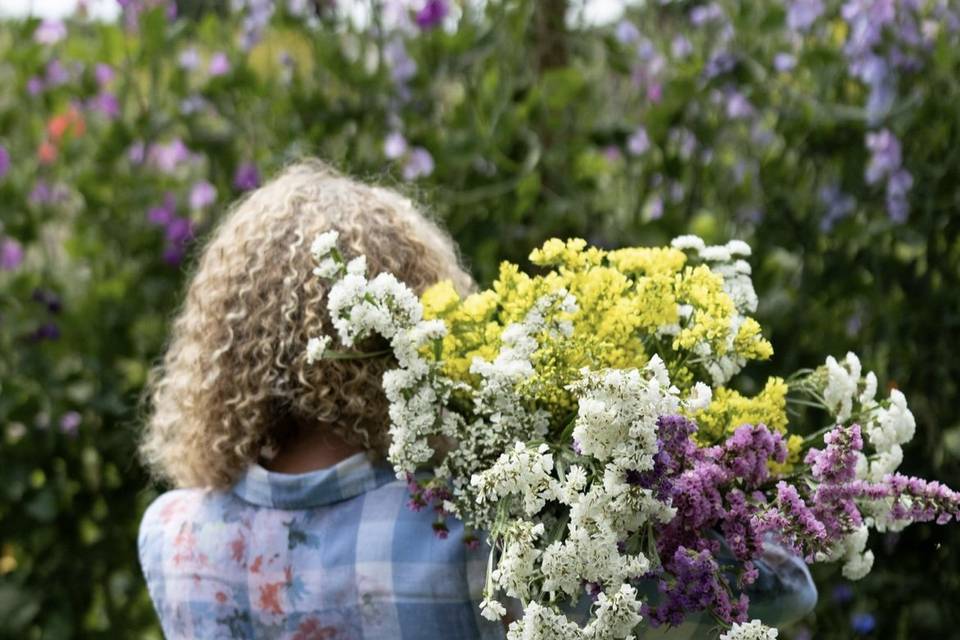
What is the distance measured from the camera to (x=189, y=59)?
115 inches

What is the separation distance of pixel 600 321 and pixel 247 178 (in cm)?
167

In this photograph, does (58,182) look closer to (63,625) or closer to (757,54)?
(63,625)

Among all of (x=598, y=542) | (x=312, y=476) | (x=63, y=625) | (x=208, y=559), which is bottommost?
(x=63, y=625)

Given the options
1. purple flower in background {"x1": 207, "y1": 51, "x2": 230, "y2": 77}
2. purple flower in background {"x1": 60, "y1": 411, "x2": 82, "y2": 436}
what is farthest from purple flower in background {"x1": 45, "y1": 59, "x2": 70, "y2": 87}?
purple flower in background {"x1": 60, "y1": 411, "x2": 82, "y2": 436}

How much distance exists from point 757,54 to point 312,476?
1602mm

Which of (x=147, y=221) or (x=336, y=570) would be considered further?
(x=147, y=221)

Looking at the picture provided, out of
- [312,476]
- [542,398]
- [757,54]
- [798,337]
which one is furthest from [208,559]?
[757,54]

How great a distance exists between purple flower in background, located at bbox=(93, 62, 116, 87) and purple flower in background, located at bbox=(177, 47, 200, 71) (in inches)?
5.8

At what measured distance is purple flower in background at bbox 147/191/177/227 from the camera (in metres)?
2.79

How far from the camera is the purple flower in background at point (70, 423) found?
2.78 m

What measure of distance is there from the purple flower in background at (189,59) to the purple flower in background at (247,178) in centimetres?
31

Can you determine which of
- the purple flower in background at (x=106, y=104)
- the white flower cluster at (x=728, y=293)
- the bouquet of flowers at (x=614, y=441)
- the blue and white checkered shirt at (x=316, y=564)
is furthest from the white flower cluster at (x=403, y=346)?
the purple flower in background at (x=106, y=104)

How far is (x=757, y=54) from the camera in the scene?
2645 millimetres

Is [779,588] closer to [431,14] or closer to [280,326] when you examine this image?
[280,326]
